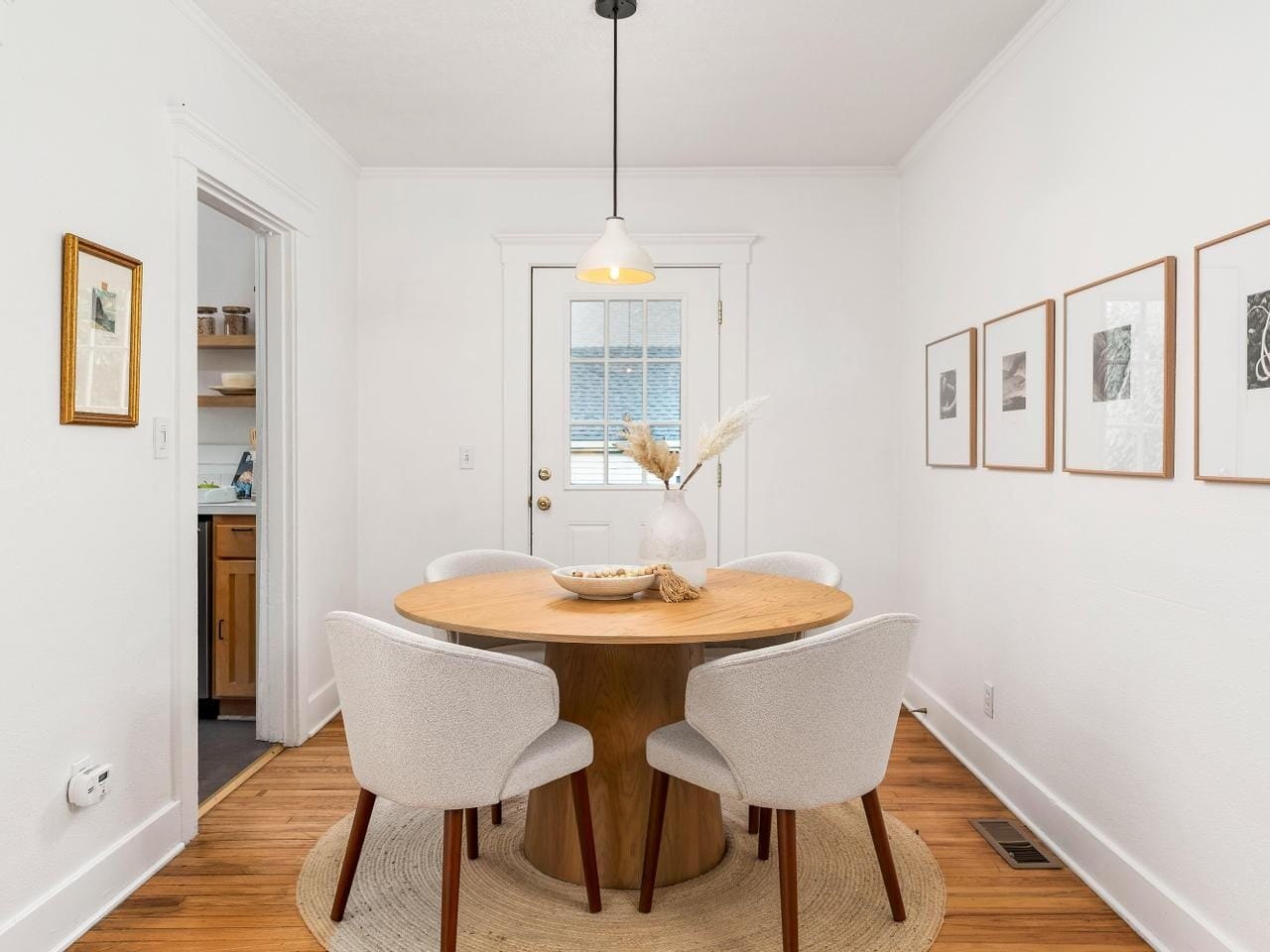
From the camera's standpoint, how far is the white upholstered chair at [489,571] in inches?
97.8

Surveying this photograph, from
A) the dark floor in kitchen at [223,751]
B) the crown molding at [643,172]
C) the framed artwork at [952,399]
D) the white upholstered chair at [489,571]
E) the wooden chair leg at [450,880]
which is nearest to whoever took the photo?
the wooden chair leg at [450,880]

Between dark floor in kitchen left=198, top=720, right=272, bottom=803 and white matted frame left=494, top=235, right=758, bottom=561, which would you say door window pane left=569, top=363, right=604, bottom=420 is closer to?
white matted frame left=494, top=235, right=758, bottom=561

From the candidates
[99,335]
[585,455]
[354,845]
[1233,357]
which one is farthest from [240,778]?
[1233,357]

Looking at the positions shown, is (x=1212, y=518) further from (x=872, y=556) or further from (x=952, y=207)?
(x=872, y=556)

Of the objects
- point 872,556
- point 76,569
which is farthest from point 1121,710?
point 76,569

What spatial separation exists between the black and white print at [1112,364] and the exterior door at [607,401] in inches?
72.1

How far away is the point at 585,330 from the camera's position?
149 inches

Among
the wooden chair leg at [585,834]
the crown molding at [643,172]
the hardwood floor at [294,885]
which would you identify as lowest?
the hardwood floor at [294,885]

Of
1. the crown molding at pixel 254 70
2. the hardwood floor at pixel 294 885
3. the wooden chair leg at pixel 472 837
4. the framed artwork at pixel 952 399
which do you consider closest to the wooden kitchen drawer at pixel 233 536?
the hardwood floor at pixel 294 885

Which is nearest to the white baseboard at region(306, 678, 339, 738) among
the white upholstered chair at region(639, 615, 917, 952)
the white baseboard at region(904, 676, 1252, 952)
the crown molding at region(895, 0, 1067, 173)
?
the white upholstered chair at region(639, 615, 917, 952)

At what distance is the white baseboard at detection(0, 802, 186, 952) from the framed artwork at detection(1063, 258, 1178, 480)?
2700 millimetres

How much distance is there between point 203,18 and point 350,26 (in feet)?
1.40

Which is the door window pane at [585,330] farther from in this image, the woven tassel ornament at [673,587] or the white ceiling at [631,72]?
the woven tassel ornament at [673,587]

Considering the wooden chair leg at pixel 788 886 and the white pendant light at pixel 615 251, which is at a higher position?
the white pendant light at pixel 615 251
